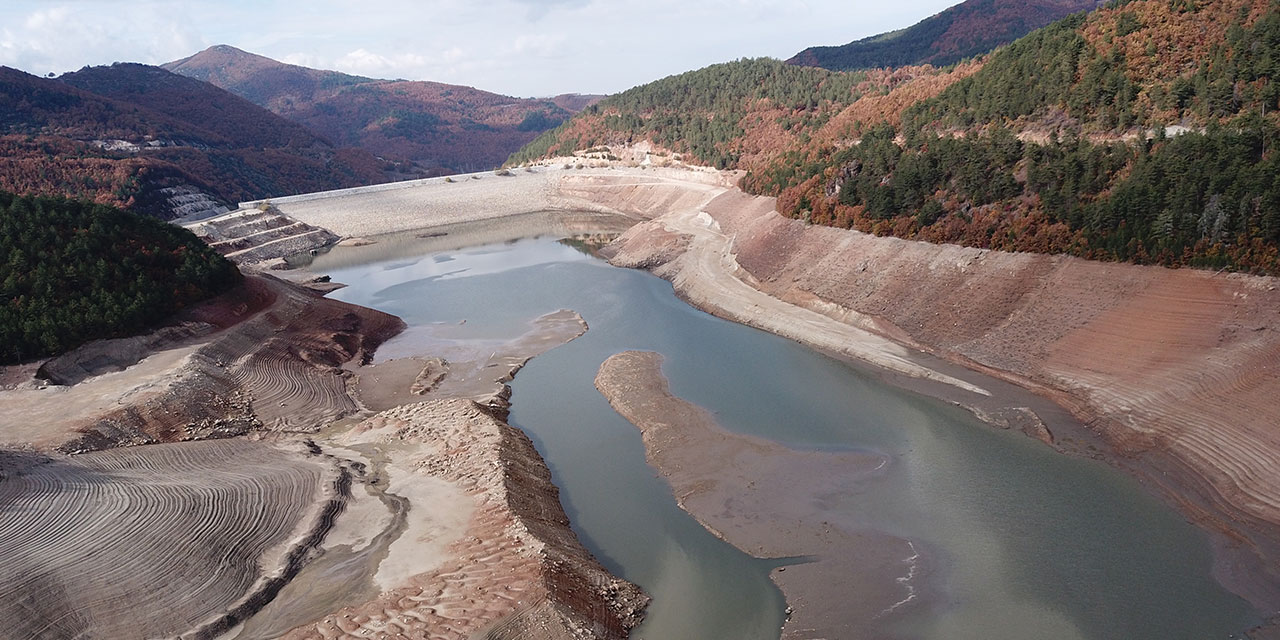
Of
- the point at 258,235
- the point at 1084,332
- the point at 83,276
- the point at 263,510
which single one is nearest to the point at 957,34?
the point at 258,235

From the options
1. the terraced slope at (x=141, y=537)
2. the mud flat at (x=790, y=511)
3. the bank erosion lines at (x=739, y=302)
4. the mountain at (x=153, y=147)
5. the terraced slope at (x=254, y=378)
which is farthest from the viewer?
the mountain at (x=153, y=147)

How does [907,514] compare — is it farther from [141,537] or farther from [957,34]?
[957,34]

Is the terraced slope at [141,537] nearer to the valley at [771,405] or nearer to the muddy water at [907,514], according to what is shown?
the valley at [771,405]

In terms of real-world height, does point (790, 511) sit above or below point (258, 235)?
below

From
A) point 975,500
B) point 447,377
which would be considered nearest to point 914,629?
point 975,500

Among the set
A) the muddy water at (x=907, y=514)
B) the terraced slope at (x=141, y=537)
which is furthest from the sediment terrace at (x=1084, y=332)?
the terraced slope at (x=141, y=537)
